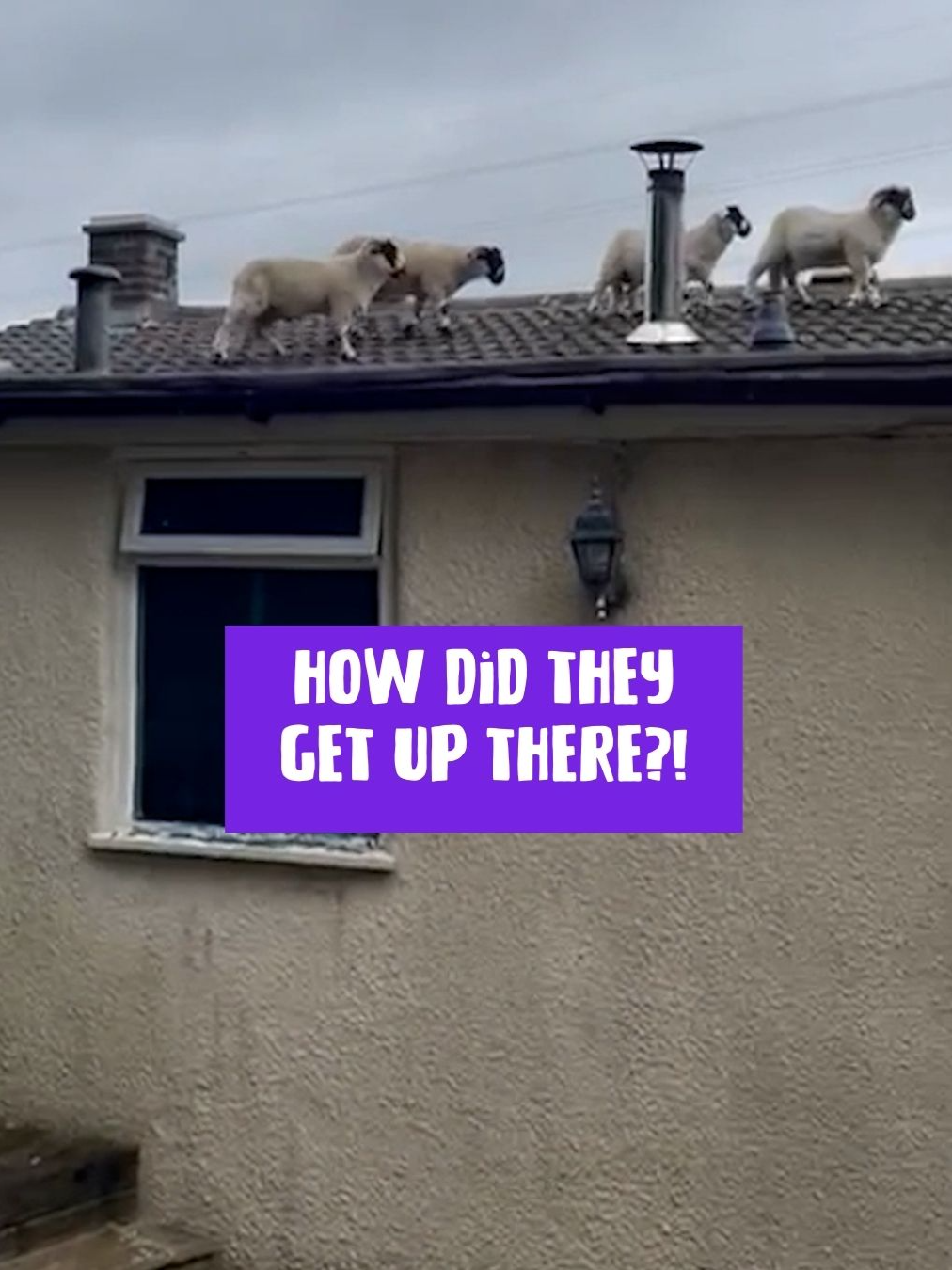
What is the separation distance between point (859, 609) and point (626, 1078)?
2.18m

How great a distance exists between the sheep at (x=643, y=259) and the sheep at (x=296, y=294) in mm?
1615

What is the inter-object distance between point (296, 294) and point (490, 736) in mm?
2812

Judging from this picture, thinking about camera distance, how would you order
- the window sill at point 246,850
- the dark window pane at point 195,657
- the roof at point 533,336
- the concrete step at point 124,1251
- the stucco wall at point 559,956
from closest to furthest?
the stucco wall at point 559,956
the concrete step at point 124,1251
the window sill at point 246,850
the dark window pane at point 195,657
the roof at point 533,336

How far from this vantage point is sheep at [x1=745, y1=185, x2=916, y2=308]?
10344 mm

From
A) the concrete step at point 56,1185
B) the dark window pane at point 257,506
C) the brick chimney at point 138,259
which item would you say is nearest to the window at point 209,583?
the dark window pane at point 257,506

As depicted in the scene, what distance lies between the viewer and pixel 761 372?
7176mm

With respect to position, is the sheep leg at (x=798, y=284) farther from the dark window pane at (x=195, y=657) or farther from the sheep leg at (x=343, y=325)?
the dark window pane at (x=195, y=657)

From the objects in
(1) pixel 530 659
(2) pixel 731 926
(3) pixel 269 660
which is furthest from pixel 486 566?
(2) pixel 731 926

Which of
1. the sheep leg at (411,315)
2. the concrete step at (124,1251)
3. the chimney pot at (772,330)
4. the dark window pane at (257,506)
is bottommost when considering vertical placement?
the concrete step at (124,1251)

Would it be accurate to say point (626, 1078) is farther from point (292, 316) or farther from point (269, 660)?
point (292, 316)

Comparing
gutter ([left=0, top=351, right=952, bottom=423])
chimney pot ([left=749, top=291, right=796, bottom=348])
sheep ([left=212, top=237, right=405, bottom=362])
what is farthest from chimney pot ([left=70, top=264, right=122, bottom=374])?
chimney pot ([left=749, top=291, right=796, bottom=348])

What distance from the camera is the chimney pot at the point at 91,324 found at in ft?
31.0

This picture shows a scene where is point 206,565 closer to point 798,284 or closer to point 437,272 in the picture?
point 437,272

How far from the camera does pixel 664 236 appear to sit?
979cm
